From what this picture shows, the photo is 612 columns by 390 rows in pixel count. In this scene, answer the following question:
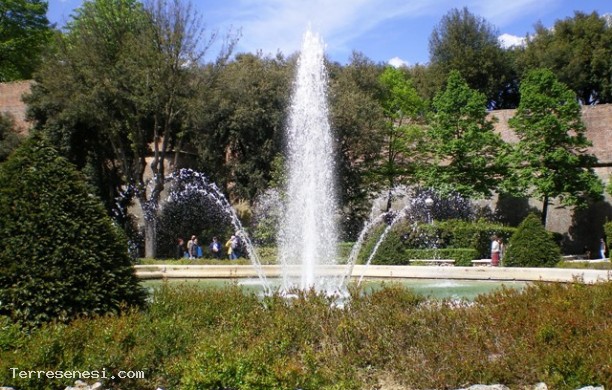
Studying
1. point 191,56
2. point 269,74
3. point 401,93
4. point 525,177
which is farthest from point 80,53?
point 525,177

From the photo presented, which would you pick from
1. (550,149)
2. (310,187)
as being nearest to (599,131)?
(550,149)

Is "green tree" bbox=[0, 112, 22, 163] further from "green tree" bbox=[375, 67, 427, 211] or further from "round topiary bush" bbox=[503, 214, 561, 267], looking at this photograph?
"round topiary bush" bbox=[503, 214, 561, 267]

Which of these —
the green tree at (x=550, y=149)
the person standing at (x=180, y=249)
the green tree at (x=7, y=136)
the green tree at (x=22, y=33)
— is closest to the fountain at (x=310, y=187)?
the person standing at (x=180, y=249)

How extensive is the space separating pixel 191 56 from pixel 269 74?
159 inches

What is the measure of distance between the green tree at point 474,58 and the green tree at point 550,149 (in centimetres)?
1217

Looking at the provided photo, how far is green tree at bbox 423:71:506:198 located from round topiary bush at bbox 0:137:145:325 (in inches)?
992

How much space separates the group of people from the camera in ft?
77.9

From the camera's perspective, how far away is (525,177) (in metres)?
A: 29.1

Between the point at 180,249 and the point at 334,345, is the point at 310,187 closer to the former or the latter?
the point at 180,249

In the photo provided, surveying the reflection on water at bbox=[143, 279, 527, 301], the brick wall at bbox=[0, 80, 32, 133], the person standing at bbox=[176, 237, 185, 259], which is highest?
the brick wall at bbox=[0, 80, 32, 133]

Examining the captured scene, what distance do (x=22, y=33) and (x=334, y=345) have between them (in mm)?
35764

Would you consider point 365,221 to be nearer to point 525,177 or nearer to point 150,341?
point 525,177

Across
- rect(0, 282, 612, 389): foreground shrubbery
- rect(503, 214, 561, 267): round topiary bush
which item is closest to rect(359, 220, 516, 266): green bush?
rect(503, 214, 561, 267): round topiary bush

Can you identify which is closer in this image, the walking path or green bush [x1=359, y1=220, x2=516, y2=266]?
the walking path
